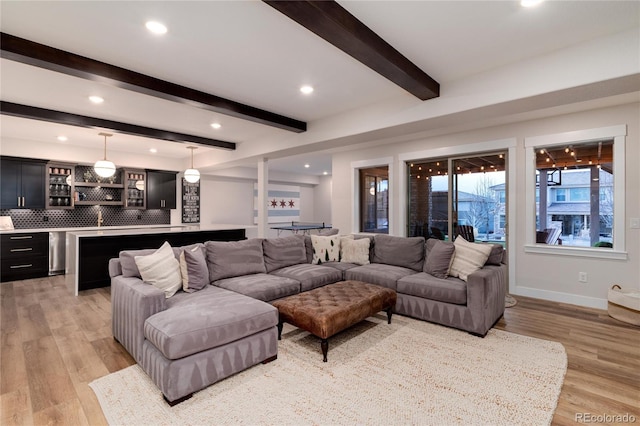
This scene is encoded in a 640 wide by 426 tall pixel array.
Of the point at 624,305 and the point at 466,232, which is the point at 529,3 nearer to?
the point at 624,305

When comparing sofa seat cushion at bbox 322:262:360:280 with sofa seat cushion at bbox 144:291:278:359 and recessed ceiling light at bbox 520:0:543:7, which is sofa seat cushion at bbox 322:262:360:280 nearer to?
sofa seat cushion at bbox 144:291:278:359

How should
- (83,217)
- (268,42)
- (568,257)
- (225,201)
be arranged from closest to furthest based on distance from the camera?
(268,42)
(568,257)
(83,217)
(225,201)

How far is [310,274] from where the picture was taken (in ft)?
13.2

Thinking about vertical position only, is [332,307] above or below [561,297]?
above

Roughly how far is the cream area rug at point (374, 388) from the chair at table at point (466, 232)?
254 centimetres

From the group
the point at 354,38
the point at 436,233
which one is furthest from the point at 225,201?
the point at 354,38

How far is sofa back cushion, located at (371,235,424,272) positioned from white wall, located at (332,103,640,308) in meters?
1.63

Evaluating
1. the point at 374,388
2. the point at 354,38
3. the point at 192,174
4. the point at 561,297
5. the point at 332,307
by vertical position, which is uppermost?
the point at 354,38

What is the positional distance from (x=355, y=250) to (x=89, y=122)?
4.24 meters

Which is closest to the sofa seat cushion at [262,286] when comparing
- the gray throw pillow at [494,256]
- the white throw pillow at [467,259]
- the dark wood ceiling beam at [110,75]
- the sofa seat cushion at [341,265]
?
the sofa seat cushion at [341,265]

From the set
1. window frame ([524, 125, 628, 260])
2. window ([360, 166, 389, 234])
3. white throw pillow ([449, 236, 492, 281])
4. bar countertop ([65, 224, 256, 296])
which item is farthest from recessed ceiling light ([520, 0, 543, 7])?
bar countertop ([65, 224, 256, 296])

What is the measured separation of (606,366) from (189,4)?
4.20 m

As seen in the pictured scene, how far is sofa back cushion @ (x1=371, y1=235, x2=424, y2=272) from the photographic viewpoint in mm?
4352

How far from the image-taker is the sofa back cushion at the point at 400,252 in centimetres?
435
